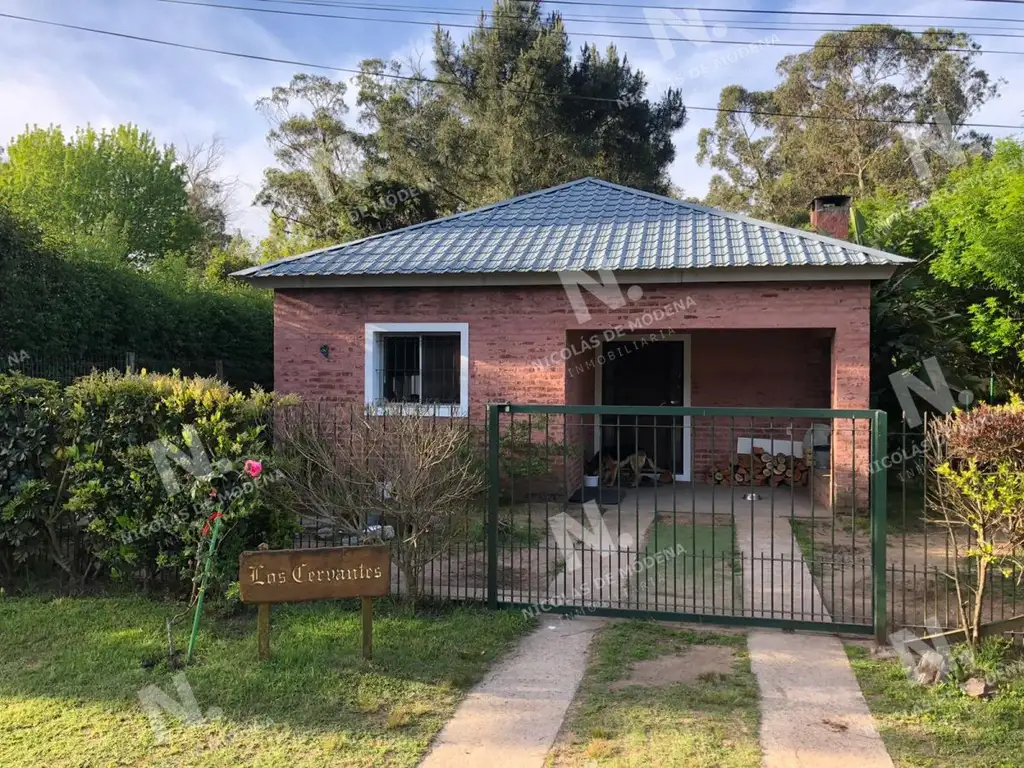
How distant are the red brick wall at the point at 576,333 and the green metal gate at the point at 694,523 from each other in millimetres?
498

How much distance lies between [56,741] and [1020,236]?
38.4 ft

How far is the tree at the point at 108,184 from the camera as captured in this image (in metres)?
25.2

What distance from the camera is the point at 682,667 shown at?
4.61 meters

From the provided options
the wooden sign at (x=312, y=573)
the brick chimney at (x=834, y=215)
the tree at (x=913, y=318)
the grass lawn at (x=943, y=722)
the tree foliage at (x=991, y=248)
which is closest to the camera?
the grass lawn at (x=943, y=722)

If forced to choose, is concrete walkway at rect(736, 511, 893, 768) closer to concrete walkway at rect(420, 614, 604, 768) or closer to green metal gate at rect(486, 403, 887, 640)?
green metal gate at rect(486, 403, 887, 640)

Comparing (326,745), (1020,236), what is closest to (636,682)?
(326,745)

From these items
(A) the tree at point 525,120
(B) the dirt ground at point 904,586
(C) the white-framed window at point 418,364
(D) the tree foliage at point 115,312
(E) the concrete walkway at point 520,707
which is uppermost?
(A) the tree at point 525,120

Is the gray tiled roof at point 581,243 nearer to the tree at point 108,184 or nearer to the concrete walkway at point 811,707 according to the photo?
the concrete walkway at point 811,707

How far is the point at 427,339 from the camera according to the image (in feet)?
35.3

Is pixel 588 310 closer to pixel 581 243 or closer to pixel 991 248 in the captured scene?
pixel 581 243

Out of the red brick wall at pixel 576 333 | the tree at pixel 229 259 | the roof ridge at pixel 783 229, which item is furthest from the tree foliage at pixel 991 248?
the tree at pixel 229 259

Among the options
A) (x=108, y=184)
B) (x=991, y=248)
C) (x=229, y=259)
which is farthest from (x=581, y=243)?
(x=108, y=184)

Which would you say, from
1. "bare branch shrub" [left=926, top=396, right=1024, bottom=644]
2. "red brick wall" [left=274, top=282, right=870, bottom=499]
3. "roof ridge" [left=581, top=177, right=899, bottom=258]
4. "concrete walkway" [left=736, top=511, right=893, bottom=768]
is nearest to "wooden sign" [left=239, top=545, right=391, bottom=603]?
"concrete walkway" [left=736, top=511, right=893, bottom=768]

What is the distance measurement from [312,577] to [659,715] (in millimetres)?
2152
